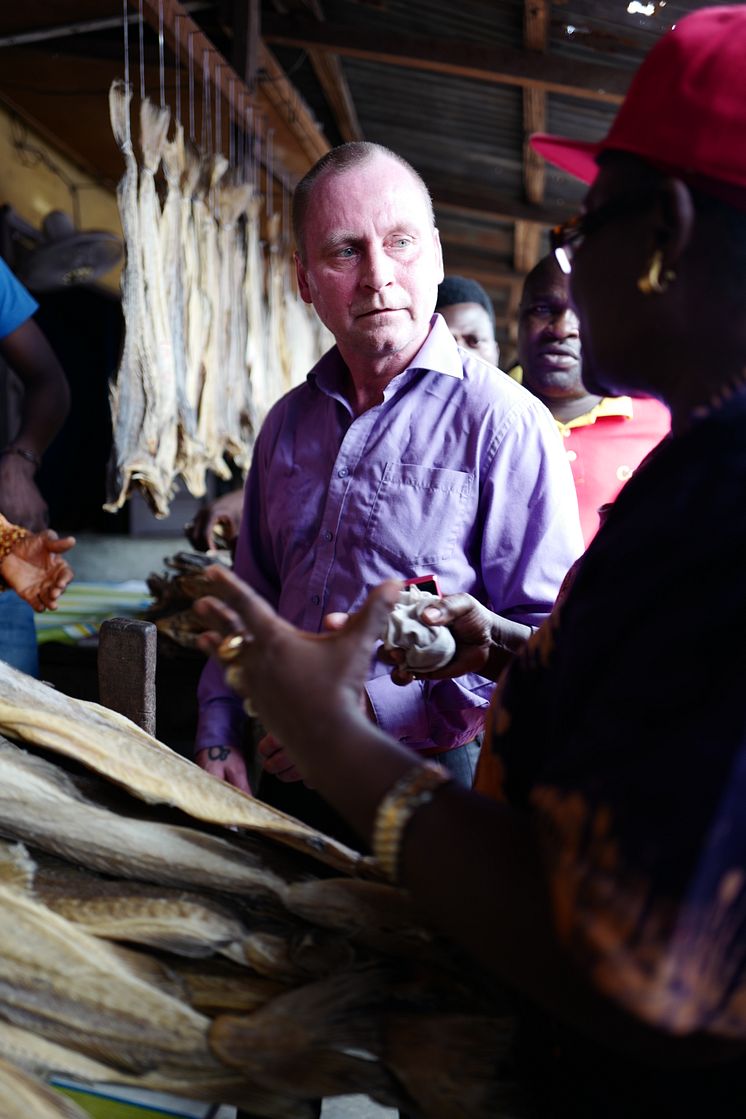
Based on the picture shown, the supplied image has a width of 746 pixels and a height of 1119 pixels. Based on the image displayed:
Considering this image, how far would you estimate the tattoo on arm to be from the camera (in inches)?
70.6

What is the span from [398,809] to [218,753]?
1.09 meters

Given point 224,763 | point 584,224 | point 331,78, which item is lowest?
point 224,763

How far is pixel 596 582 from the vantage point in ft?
2.77

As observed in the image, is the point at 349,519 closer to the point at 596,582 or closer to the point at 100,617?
the point at 596,582

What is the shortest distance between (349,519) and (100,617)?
93.1 inches

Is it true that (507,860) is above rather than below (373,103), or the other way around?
below

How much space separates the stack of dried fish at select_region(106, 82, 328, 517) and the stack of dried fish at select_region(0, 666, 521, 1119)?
1.88 metres

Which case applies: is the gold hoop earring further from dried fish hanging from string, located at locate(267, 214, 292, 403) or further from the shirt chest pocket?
dried fish hanging from string, located at locate(267, 214, 292, 403)

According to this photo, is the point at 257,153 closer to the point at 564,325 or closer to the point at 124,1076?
the point at 564,325

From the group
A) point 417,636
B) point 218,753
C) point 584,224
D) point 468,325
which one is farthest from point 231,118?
point 584,224

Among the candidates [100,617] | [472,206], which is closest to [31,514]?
[100,617]

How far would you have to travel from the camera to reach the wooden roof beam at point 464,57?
12.5 feet

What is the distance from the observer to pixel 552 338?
2.50 meters

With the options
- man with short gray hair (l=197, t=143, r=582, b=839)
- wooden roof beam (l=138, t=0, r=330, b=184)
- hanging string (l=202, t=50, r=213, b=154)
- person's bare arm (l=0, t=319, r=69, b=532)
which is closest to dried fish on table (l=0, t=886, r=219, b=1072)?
man with short gray hair (l=197, t=143, r=582, b=839)
